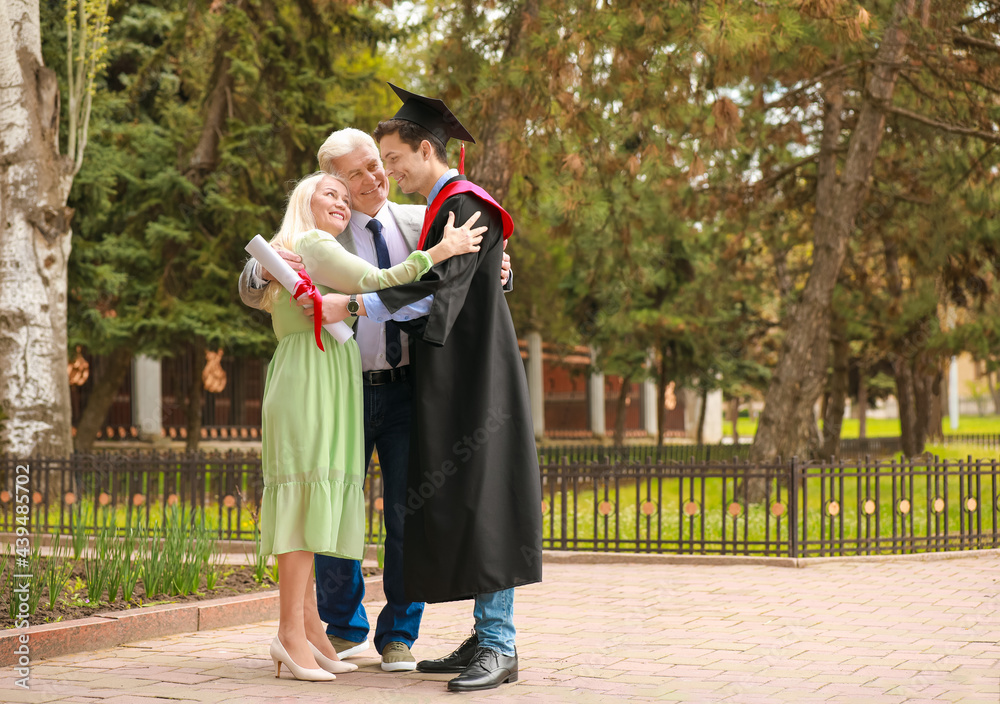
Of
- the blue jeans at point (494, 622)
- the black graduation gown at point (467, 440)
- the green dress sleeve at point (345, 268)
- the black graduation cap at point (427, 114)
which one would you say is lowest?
the blue jeans at point (494, 622)

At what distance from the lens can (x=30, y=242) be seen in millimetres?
11609

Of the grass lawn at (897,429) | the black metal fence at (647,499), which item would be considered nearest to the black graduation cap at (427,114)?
the black metal fence at (647,499)

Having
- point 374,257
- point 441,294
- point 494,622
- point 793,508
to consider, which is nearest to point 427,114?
point 374,257

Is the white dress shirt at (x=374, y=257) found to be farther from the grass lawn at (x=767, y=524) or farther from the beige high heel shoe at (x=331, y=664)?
the grass lawn at (x=767, y=524)

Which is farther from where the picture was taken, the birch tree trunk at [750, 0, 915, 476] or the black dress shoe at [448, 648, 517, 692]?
the birch tree trunk at [750, 0, 915, 476]

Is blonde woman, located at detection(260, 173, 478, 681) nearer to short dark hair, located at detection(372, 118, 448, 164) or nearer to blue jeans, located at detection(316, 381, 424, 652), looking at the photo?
blue jeans, located at detection(316, 381, 424, 652)

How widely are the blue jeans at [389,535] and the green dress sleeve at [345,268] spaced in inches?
23.2

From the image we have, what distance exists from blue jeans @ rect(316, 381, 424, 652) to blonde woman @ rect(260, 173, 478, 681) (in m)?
0.19

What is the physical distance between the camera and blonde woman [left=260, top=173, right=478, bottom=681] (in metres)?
4.13

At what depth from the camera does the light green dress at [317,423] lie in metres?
4.13

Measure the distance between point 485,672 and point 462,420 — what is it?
38.8 inches

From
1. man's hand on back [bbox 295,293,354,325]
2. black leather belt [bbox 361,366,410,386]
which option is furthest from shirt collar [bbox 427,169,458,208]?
black leather belt [bbox 361,366,410,386]

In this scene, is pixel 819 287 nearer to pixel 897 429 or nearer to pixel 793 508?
pixel 793 508

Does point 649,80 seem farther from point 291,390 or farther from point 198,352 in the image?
point 198,352
